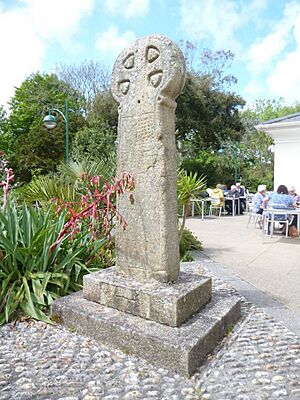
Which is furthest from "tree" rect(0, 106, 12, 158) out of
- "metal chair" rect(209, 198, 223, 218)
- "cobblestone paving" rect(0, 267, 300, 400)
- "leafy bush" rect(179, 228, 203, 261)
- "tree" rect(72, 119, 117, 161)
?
"cobblestone paving" rect(0, 267, 300, 400)

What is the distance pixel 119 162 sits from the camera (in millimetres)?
3062

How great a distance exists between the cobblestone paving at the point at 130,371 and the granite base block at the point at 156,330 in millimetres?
63

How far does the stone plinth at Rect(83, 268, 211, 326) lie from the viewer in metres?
2.50

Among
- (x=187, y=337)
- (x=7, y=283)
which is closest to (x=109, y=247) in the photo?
(x=7, y=283)

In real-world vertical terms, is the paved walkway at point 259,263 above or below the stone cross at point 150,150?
below

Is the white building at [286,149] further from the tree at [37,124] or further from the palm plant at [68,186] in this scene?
the tree at [37,124]

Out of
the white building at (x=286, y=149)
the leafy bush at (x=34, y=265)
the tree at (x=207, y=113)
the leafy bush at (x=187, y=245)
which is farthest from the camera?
the tree at (x=207, y=113)

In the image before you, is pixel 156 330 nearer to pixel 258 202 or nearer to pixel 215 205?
pixel 258 202

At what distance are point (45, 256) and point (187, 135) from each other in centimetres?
1764

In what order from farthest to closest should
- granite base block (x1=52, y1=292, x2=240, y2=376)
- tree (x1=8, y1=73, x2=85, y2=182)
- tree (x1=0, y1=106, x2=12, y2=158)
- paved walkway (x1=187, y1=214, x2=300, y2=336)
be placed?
tree (x1=0, y1=106, x2=12, y2=158)
tree (x1=8, y1=73, x2=85, y2=182)
paved walkway (x1=187, y1=214, x2=300, y2=336)
granite base block (x1=52, y1=292, x2=240, y2=376)

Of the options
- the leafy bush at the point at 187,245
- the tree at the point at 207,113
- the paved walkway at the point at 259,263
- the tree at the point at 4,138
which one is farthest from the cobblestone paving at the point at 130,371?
the tree at the point at 4,138

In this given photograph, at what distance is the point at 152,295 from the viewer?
2.58m

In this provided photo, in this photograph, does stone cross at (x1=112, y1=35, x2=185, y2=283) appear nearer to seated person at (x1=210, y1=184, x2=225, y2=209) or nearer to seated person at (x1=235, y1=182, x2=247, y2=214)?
seated person at (x1=210, y1=184, x2=225, y2=209)

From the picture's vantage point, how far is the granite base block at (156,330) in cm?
222
